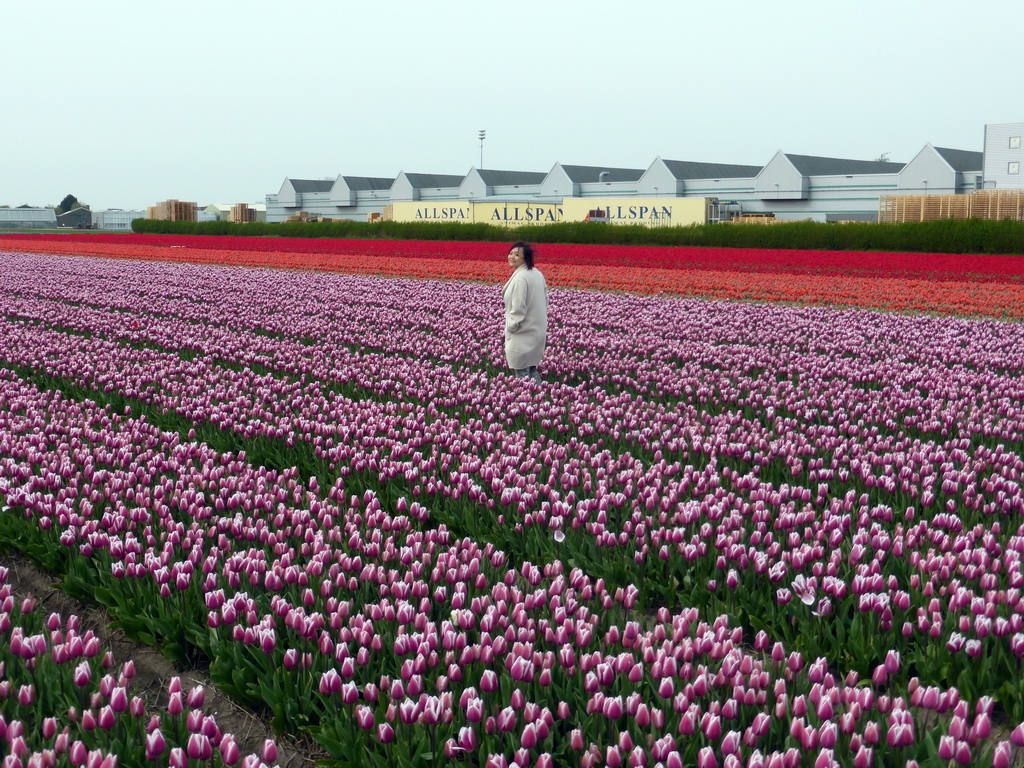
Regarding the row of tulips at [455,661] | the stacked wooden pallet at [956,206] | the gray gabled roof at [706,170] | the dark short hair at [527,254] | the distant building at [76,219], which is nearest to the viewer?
the row of tulips at [455,661]

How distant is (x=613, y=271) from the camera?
27.7 meters

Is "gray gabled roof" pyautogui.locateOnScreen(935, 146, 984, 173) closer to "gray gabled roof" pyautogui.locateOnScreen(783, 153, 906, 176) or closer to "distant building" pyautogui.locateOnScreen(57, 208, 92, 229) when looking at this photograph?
"gray gabled roof" pyautogui.locateOnScreen(783, 153, 906, 176)

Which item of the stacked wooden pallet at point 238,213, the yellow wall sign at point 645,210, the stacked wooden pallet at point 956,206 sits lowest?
the stacked wooden pallet at point 956,206

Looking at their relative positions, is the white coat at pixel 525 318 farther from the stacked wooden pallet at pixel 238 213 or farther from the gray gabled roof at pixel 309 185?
the gray gabled roof at pixel 309 185

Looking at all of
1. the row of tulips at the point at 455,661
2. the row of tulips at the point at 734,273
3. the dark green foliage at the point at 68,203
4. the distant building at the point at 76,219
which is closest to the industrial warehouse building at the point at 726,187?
the row of tulips at the point at 734,273

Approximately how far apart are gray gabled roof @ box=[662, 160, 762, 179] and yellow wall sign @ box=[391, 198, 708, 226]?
18.1m

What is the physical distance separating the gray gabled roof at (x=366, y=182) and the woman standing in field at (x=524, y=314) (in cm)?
9433

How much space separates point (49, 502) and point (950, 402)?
8162 millimetres

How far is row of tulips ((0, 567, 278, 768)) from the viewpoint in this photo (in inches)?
129

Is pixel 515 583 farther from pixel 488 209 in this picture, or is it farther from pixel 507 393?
pixel 488 209

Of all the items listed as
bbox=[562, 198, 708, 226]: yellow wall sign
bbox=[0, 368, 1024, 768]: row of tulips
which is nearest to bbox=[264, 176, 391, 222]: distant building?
bbox=[562, 198, 708, 226]: yellow wall sign

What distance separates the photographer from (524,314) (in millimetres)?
10523

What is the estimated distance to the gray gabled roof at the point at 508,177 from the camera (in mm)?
92500

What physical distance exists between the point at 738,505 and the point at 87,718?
13.2 feet
